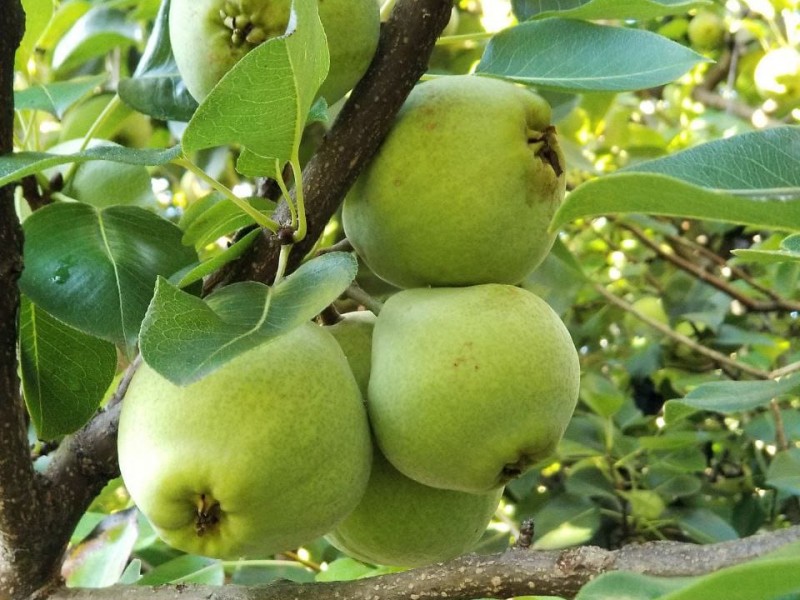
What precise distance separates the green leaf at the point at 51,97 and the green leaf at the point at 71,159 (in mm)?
361

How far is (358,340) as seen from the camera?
859 mm

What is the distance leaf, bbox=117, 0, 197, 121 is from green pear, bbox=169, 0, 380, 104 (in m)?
0.14

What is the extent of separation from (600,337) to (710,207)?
1.87 metres

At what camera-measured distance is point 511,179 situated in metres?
0.80

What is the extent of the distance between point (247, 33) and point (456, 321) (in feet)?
1.03

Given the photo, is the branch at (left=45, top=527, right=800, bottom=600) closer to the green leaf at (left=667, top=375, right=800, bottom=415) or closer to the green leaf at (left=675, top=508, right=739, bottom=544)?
the green leaf at (left=667, top=375, right=800, bottom=415)

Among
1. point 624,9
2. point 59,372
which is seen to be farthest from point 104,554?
point 624,9

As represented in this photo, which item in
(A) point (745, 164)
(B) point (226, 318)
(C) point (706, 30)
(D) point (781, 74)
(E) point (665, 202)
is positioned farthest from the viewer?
(C) point (706, 30)

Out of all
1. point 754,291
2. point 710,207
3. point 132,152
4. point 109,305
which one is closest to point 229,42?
point 132,152

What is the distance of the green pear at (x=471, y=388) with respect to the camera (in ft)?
2.37

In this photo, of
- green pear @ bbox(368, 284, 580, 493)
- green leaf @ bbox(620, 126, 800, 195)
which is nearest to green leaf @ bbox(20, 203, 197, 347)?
green pear @ bbox(368, 284, 580, 493)

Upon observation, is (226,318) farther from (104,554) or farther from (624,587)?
(104,554)

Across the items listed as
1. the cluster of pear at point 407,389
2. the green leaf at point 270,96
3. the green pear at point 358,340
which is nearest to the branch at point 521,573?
the cluster of pear at point 407,389

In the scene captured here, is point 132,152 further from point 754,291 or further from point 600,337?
point 754,291
